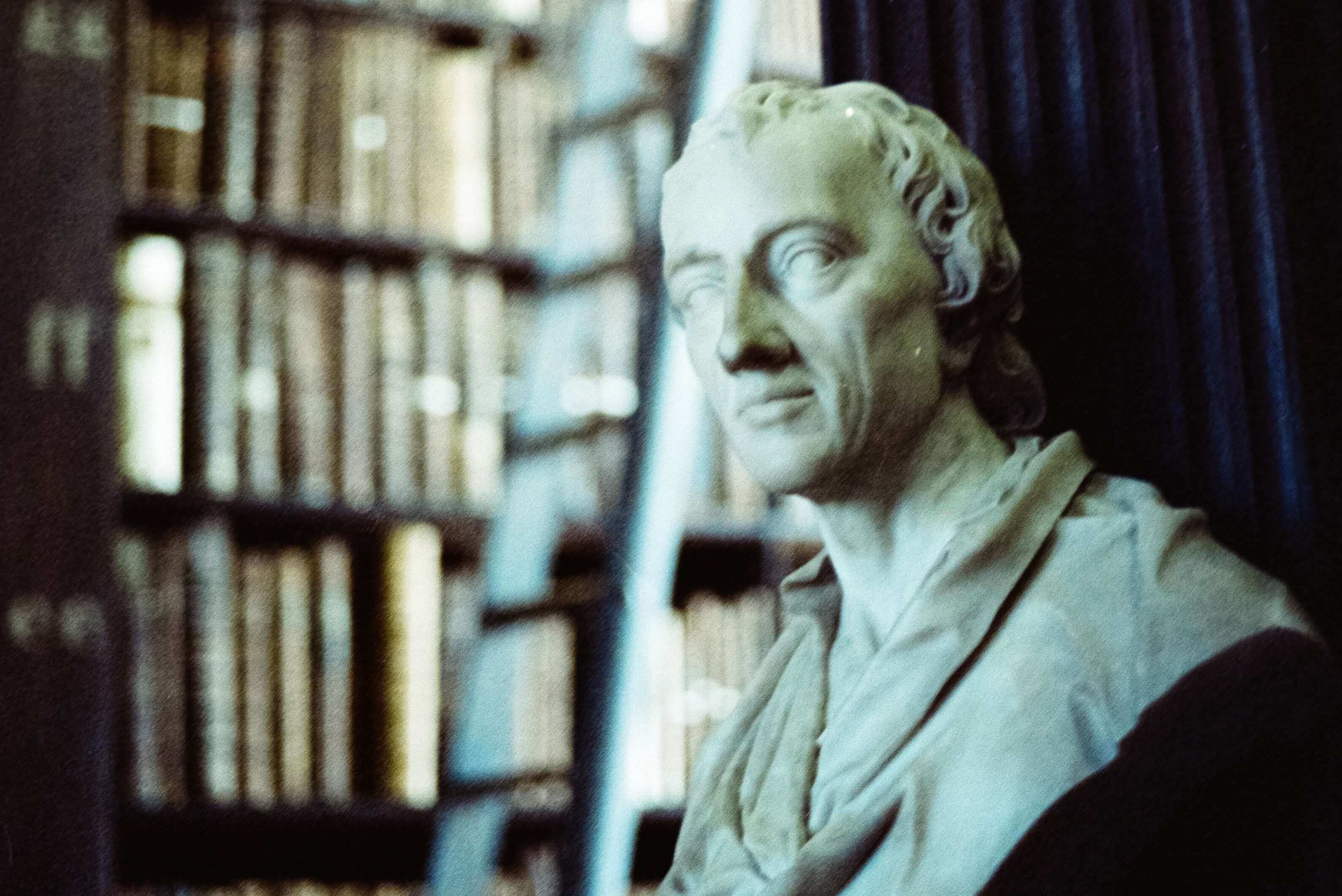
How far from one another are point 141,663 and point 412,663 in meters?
0.31

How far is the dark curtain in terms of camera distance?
136cm

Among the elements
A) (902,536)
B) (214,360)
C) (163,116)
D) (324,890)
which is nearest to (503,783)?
(324,890)

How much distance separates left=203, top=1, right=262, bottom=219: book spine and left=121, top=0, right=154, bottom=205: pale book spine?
0.23 ft

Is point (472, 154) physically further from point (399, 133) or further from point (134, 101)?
point (134, 101)

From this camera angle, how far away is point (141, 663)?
2.05 meters

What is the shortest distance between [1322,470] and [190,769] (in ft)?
4.14

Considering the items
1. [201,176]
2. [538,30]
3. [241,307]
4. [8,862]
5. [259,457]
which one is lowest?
[8,862]

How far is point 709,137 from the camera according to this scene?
1.34 m

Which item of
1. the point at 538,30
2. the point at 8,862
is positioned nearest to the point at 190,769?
the point at 8,862

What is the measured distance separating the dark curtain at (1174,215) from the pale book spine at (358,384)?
89cm

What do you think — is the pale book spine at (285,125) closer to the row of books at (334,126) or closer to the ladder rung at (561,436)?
the row of books at (334,126)

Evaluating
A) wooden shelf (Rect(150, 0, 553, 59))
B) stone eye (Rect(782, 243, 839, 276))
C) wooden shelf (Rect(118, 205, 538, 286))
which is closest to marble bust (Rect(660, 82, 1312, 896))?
stone eye (Rect(782, 243, 839, 276))

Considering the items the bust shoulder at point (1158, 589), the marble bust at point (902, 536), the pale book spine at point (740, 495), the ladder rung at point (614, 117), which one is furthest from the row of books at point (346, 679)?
the bust shoulder at point (1158, 589)

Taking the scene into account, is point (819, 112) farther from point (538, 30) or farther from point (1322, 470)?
point (538, 30)
